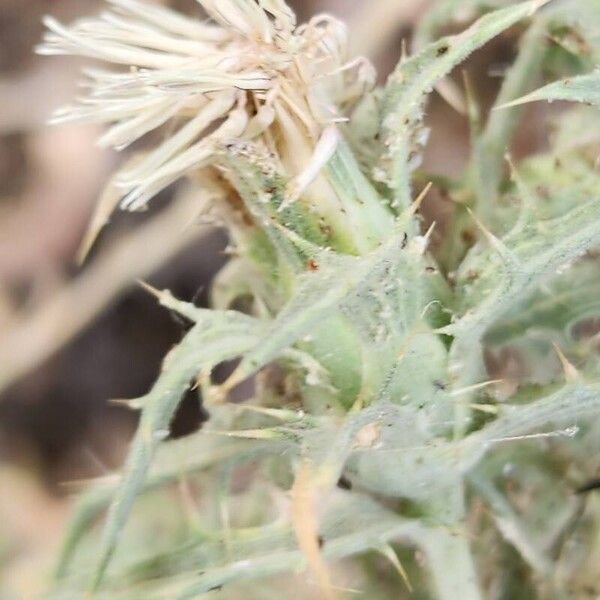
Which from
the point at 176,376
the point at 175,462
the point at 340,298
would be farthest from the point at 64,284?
the point at 340,298

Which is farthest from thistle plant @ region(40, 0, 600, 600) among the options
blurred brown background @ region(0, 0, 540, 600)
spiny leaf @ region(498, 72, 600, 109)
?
blurred brown background @ region(0, 0, 540, 600)

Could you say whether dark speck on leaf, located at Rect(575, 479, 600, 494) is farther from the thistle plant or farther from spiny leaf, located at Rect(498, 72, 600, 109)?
spiny leaf, located at Rect(498, 72, 600, 109)

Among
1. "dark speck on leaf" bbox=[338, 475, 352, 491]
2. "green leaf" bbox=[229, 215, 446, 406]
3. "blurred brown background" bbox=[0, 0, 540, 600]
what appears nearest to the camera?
"green leaf" bbox=[229, 215, 446, 406]

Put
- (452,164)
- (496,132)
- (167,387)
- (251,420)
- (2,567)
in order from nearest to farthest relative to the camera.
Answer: (167,387), (251,420), (496,132), (2,567), (452,164)

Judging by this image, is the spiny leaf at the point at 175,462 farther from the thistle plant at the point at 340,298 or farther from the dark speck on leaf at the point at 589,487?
the dark speck on leaf at the point at 589,487

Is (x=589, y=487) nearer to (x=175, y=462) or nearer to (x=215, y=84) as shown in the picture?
(x=175, y=462)

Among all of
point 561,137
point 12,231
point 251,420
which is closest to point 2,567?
point 12,231

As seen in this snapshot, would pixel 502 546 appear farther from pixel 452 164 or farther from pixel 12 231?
pixel 12 231
